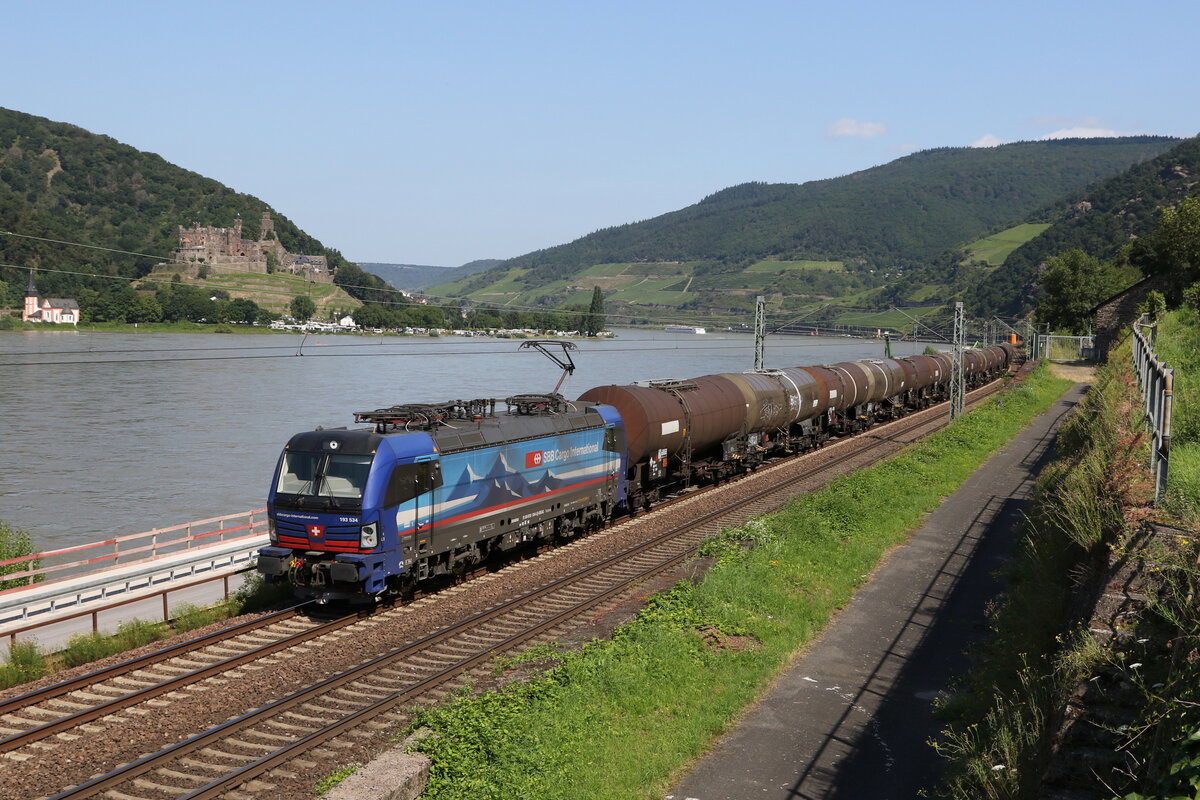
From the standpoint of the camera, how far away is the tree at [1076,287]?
4195 inches

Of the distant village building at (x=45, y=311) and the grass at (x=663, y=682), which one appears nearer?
the grass at (x=663, y=682)

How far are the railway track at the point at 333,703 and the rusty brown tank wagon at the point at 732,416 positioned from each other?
5.08 meters

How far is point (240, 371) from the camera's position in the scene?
352 feet

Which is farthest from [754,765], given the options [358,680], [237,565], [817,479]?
[817,479]

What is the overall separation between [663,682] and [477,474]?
7.72 m


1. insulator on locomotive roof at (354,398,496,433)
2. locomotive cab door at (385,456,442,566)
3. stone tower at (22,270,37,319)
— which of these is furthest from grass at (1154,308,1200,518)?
stone tower at (22,270,37,319)

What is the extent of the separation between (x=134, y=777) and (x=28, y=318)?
158m

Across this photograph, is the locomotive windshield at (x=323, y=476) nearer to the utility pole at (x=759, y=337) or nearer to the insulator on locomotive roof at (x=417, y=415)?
the insulator on locomotive roof at (x=417, y=415)

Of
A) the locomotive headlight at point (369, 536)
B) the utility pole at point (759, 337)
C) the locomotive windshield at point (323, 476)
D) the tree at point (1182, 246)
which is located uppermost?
the tree at point (1182, 246)

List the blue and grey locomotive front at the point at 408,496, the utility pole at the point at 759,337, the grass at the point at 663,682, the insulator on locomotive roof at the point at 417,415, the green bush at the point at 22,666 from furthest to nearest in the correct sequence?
the utility pole at the point at 759,337, the insulator on locomotive roof at the point at 417,415, the blue and grey locomotive front at the point at 408,496, the green bush at the point at 22,666, the grass at the point at 663,682

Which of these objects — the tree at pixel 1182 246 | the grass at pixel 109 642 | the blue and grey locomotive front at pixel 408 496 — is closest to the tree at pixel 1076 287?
the tree at pixel 1182 246

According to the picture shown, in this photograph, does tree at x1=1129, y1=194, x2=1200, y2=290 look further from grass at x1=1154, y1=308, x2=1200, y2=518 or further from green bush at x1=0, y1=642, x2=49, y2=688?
green bush at x1=0, y1=642, x2=49, y2=688

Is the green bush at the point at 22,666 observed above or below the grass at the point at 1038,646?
below

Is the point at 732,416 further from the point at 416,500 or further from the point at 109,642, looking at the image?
the point at 109,642
